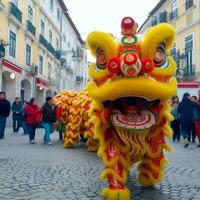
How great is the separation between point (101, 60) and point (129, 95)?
707mm

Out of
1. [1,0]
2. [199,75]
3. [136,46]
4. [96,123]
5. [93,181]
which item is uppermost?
[1,0]

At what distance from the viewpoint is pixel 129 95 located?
4.25 metres

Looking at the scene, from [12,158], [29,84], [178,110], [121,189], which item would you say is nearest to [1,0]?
[29,84]

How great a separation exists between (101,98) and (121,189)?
1.17m

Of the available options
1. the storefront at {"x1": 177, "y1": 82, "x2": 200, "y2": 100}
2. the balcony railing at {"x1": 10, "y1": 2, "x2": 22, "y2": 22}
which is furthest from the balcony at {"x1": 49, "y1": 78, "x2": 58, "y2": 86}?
the storefront at {"x1": 177, "y1": 82, "x2": 200, "y2": 100}

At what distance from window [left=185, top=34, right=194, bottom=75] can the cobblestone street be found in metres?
21.2

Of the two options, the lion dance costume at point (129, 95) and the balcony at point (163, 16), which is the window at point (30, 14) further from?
the lion dance costume at point (129, 95)

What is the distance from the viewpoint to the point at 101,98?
439cm

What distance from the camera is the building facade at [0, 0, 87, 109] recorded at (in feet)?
69.8

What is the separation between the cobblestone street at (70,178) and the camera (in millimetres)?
4711

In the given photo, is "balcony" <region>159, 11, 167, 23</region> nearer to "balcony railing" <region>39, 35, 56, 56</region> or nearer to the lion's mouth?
"balcony railing" <region>39, 35, 56, 56</region>

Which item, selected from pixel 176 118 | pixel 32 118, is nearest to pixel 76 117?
pixel 32 118

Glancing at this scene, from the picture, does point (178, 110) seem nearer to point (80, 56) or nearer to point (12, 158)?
point (12, 158)

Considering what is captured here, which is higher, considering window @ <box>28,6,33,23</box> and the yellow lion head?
window @ <box>28,6,33,23</box>
